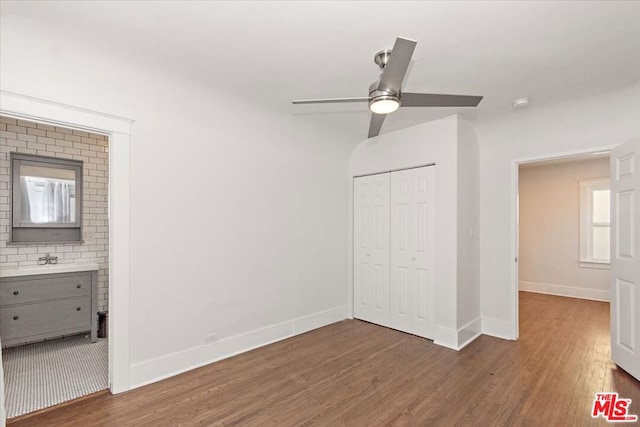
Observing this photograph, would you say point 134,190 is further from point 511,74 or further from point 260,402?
point 511,74

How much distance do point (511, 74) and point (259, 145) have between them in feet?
8.11

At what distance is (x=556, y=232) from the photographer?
20.3ft

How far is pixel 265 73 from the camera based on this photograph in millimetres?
2676

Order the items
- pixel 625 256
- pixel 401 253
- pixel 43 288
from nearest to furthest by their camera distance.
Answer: pixel 625 256
pixel 43 288
pixel 401 253

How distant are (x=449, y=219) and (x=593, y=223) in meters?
4.16

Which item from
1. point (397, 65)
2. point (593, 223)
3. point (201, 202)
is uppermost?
point (397, 65)

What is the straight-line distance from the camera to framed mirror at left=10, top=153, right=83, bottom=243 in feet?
11.3

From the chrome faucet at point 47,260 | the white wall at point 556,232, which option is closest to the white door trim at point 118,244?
the chrome faucet at point 47,260

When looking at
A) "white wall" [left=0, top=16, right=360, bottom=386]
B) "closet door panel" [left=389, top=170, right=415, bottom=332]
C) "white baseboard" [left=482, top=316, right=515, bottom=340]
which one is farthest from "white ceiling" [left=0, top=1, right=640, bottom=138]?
"white baseboard" [left=482, top=316, right=515, bottom=340]

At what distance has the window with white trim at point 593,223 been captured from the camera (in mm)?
5742

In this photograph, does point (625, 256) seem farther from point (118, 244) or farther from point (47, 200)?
point (47, 200)

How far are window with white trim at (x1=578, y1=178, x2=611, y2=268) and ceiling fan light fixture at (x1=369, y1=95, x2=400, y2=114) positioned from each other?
18.8 feet

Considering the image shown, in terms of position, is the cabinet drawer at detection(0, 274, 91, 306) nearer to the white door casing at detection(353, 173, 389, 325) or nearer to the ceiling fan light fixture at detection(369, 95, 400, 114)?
the white door casing at detection(353, 173, 389, 325)

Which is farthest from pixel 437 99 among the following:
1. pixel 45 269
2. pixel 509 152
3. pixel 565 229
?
pixel 565 229
